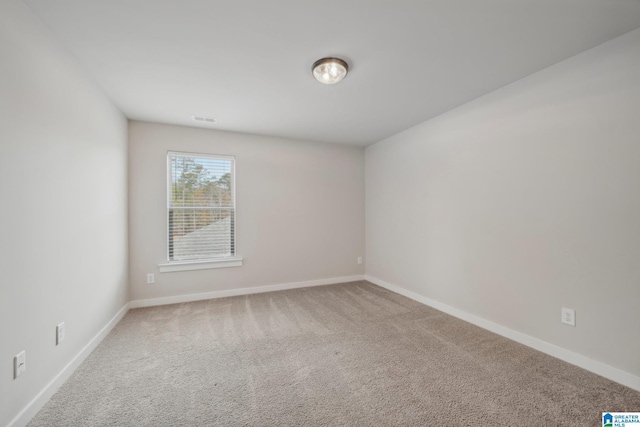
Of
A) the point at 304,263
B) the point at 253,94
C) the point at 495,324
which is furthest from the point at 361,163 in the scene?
the point at 495,324

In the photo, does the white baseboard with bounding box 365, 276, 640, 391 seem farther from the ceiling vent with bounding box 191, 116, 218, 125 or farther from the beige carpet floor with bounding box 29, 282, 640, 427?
the ceiling vent with bounding box 191, 116, 218, 125

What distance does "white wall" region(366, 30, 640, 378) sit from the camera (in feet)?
5.93

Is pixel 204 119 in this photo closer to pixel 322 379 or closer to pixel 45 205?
pixel 45 205

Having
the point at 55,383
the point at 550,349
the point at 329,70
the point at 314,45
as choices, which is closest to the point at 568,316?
the point at 550,349

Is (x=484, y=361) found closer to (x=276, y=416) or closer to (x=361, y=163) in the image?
(x=276, y=416)

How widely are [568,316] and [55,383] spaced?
385cm

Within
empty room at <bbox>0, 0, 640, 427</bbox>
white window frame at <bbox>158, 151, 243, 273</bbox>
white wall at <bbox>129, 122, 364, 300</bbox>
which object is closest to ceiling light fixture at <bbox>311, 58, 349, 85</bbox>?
empty room at <bbox>0, 0, 640, 427</bbox>

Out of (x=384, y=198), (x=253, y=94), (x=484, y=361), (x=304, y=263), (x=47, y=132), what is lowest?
(x=484, y=361)

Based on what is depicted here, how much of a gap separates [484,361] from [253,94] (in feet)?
10.5

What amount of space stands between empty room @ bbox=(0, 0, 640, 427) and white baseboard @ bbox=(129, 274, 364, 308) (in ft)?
0.11

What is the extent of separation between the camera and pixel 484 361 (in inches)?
81.9

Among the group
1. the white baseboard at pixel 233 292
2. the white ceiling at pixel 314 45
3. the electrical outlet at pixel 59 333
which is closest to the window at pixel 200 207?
the white baseboard at pixel 233 292

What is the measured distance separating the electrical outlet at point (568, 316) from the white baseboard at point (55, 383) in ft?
12.2

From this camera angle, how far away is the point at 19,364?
1.43 m
